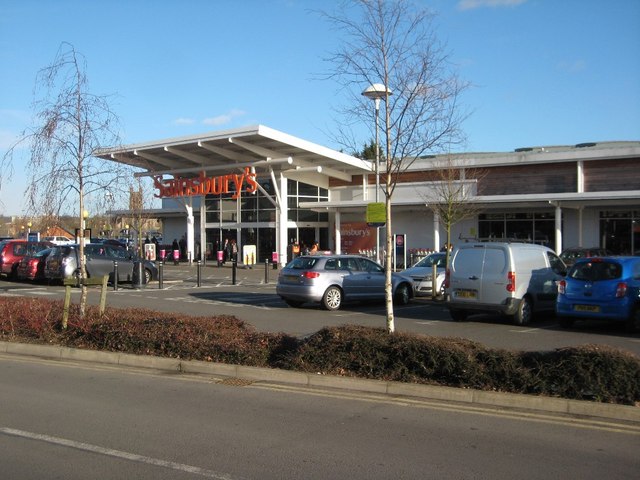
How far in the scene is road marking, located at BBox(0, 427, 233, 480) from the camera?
5.32m

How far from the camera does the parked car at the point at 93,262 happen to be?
24.1 metres

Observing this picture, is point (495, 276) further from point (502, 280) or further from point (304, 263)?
point (304, 263)

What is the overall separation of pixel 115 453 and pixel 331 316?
35.2ft

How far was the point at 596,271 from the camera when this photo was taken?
13.6 meters

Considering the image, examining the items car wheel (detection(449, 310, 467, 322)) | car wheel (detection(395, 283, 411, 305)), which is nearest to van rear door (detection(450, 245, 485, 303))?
car wheel (detection(449, 310, 467, 322))

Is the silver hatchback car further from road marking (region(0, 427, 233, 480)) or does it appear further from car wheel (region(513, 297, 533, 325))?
road marking (region(0, 427, 233, 480))

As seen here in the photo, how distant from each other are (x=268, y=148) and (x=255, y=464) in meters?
33.6

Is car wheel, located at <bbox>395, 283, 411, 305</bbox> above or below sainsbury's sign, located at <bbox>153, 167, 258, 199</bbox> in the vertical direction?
below

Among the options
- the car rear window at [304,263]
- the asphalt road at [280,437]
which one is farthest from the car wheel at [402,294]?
the asphalt road at [280,437]

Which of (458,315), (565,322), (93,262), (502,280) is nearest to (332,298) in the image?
(458,315)

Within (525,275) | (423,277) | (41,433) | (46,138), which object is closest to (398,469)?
(41,433)

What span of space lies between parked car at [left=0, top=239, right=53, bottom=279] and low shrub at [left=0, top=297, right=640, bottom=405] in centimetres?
1663

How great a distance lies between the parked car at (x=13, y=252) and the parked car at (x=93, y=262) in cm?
308

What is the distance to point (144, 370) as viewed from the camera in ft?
31.7
